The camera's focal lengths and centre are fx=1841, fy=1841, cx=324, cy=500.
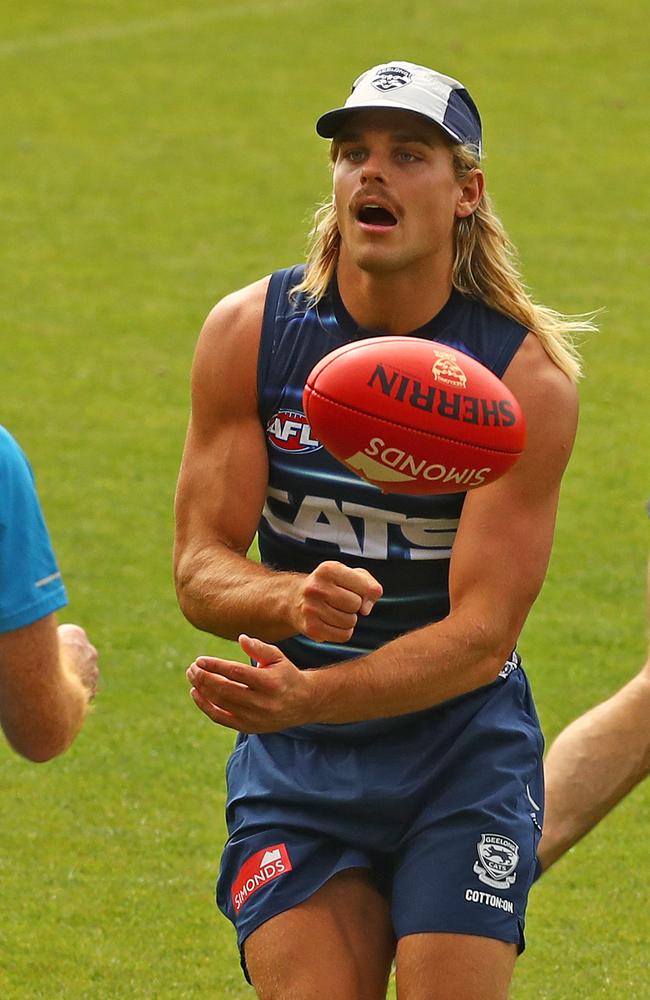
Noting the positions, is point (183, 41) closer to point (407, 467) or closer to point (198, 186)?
point (198, 186)

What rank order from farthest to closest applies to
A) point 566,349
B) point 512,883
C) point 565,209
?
point 565,209
point 566,349
point 512,883

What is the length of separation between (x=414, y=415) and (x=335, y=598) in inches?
17.4

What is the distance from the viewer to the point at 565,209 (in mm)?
14469

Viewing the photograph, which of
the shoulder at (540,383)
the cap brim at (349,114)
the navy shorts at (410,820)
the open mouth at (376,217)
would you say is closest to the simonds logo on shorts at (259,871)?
the navy shorts at (410,820)

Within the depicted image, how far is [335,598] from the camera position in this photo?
404 centimetres

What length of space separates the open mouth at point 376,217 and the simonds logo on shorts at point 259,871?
1602 mm

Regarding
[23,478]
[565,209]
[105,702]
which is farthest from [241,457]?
[565,209]

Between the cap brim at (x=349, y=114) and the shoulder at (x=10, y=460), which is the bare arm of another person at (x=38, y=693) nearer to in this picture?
the shoulder at (x=10, y=460)

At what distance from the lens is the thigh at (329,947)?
439 cm

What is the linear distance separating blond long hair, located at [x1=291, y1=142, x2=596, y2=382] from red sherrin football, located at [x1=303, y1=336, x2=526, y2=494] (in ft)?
2.30

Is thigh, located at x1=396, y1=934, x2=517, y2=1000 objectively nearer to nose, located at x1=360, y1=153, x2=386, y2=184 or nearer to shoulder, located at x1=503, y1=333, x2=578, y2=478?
shoulder, located at x1=503, y1=333, x2=578, y2=478

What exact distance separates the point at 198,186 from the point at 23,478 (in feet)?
35.8


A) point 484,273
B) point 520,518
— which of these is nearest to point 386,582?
point 520,518


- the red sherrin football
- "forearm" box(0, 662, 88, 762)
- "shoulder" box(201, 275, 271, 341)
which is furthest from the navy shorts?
A: "shoulder" box(201, 275, 271, 341)
